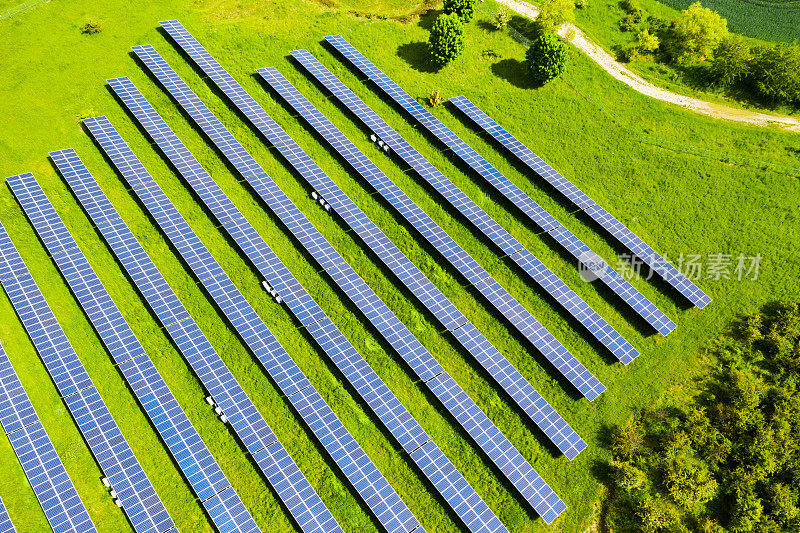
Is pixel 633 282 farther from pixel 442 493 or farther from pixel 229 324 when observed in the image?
pixel 229 324

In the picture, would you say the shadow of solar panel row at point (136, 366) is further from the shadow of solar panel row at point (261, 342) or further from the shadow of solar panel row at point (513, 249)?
the shadow of solar panel row at point (513, 249)

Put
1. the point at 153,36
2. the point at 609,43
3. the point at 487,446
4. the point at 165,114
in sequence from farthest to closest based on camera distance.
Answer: the point at 609,43
the point at 153,36
the point at 165,114
the point at 487,446

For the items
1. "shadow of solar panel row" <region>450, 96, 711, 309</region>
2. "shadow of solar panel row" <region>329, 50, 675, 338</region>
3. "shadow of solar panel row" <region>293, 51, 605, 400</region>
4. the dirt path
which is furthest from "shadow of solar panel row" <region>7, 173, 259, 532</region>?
the dirt path

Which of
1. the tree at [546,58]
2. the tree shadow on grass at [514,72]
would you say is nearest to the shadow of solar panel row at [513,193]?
the tree shadow on grass at [514,72]

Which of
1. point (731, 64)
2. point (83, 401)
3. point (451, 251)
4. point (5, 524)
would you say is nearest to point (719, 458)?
point (451, 251)

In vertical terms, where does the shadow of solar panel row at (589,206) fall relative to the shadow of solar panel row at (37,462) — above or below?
above

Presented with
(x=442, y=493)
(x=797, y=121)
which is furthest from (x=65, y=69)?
(x=797, y=121)
